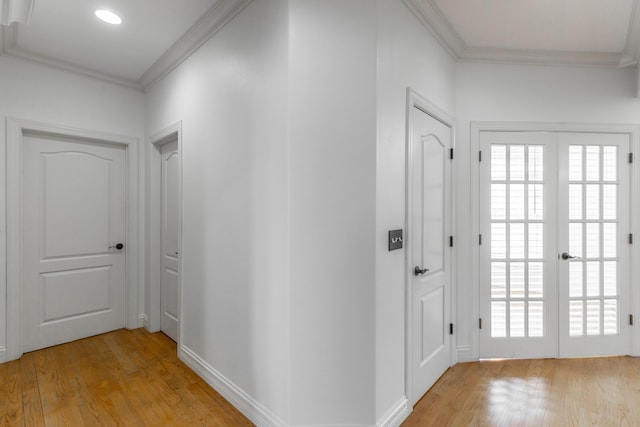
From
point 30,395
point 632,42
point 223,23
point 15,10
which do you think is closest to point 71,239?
point 30,395

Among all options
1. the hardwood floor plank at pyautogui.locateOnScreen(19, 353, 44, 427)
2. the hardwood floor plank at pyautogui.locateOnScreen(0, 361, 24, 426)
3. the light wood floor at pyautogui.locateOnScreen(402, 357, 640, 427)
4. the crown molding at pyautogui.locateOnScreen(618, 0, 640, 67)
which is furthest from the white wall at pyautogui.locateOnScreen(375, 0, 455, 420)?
the hardwood floor plank at pyautogui.locateOnScreen(0, 361, 24, 426)

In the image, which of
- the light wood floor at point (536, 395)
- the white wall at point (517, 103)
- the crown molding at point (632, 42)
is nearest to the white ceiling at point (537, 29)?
the crown molding at point (632, 42)

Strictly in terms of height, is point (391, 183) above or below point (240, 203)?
above

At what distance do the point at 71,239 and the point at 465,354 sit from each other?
12.5ft

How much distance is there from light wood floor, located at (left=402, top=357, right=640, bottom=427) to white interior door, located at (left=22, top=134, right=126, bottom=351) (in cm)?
315

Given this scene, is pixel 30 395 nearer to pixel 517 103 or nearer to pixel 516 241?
pixel 516 241

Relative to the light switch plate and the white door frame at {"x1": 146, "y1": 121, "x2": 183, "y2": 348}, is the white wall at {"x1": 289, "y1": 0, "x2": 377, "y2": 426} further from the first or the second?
the white door frame at {"x1": 146, "y1": 121, "x2": 183, "y2": 348}

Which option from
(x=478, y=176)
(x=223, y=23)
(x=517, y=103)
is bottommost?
(x=478, y=176)

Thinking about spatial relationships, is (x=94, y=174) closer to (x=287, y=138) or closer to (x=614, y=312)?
(x=287, y=138)

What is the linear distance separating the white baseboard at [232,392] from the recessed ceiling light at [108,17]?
259cm

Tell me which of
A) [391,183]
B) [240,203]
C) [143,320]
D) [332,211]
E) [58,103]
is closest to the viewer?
[332,211]

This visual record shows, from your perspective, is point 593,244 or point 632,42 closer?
point 632,42

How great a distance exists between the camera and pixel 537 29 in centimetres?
239

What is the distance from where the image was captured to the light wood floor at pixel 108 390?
1.92 metres
